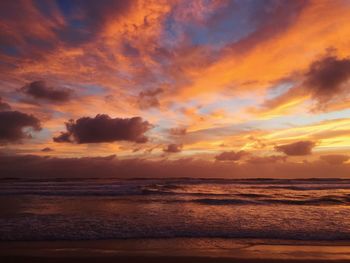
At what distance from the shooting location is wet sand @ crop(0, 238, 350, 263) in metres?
9.02

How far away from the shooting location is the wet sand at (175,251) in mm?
9023

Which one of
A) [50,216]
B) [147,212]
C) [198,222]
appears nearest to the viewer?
[198,222]

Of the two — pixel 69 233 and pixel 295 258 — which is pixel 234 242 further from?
pixel 69 233

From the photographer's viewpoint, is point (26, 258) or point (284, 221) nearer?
point (26, 258)

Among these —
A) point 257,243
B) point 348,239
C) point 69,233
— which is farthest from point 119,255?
point 348,239

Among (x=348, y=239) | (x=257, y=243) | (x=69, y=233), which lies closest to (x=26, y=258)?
(x=69, y=233)

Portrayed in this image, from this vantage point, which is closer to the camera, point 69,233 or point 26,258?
point 26,258

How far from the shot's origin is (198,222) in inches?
589

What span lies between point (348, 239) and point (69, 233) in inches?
410

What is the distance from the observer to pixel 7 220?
15.3m

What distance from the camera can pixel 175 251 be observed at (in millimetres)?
9867

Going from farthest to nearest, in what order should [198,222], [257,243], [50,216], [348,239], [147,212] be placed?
[147,212] < [50,216] < [198,222] < [348,239] < [257,243]

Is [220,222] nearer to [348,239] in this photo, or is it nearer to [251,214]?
[251,214]

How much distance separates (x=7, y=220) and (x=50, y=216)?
1980mm
